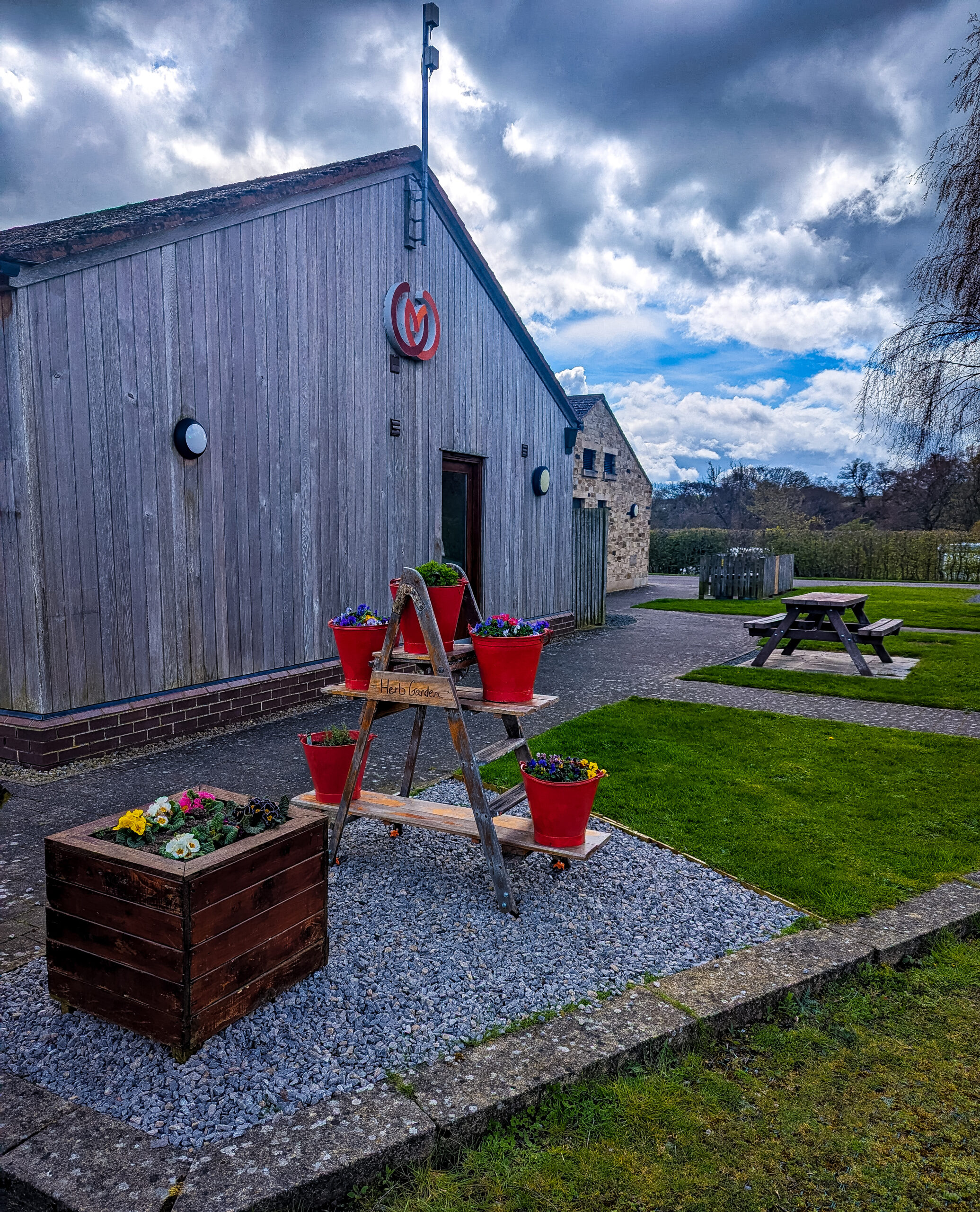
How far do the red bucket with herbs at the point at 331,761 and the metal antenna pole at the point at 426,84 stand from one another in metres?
6.82

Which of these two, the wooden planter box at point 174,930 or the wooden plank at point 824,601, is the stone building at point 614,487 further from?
the wooden planter box at point 174,930

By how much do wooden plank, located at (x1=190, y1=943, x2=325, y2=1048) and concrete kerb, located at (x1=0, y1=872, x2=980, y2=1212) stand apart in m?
0.32

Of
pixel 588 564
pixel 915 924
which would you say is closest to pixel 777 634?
pixel 588 564

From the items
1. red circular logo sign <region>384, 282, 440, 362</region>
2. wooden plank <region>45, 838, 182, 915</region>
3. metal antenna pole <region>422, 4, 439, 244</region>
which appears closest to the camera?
wooden plank <region>45, 838, 182, 915</region>

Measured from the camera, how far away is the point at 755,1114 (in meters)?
2.07

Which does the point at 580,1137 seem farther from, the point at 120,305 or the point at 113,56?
the point at 113,56

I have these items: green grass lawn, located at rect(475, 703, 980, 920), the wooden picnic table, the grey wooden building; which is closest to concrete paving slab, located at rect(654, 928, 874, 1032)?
green grass lawn, located at rect(475, 703, 980, 920)

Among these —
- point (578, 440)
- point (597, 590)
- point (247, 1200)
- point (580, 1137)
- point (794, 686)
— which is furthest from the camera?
point (578, 440)

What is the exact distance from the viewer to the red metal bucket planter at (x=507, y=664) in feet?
10.8

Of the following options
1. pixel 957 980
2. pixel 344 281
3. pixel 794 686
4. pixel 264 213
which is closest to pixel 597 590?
pixel 794 686

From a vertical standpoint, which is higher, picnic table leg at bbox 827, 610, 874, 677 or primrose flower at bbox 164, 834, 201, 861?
primrose flower at bbox 164, 834, 201, 861

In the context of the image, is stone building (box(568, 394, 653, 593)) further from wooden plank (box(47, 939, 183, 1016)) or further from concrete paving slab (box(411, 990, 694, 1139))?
wooden plank (box(47, 939, 183, 1016))

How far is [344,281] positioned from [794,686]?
666 cm

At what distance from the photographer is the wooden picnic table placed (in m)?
8.94
